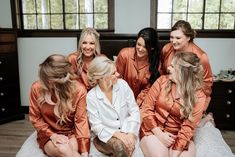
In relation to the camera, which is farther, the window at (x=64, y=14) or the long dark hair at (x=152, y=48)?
the window at (x=64, y=14)

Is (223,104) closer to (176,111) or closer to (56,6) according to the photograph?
(176,111)

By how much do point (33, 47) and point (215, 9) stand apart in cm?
279

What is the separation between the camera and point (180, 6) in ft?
13.2

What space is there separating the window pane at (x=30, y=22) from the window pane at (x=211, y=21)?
8.58 feet

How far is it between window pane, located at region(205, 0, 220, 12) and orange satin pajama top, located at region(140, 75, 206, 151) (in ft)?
7.21

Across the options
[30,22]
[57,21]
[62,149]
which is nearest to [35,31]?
[30,22]

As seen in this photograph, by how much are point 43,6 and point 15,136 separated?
199 centimetres

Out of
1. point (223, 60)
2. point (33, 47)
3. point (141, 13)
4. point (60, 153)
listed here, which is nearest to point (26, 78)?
point (33, 47)

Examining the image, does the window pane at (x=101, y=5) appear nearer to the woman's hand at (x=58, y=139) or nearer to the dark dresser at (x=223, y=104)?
the dark dresser at (x=223, y=104)

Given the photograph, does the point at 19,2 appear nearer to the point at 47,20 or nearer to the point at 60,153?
the point at 47,20

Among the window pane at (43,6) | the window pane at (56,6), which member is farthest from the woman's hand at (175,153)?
the window pane at (43,6)

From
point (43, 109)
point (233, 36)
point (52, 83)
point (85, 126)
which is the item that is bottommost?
point (85, 126)

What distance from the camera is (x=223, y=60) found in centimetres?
400

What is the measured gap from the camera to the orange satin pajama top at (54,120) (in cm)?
200
